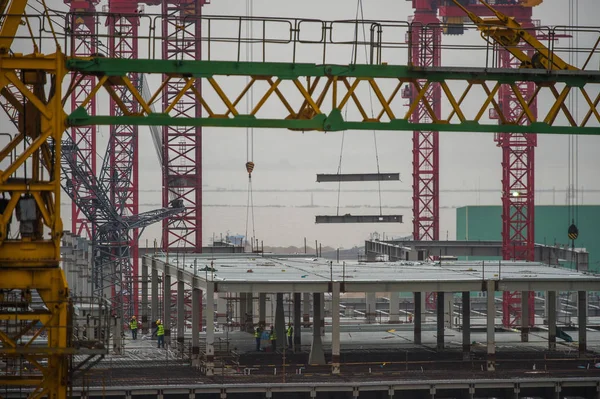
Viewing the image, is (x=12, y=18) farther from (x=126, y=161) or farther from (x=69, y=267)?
(x=126, y=161)

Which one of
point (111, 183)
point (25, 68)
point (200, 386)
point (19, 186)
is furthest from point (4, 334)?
point (111, 183)

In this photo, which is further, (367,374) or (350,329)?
(350,329)

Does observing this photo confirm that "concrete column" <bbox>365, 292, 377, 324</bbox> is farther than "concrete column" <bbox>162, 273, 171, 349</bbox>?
Yes

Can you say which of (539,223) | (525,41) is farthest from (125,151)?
(539,223)

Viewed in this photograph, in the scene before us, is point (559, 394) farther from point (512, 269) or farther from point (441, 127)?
point (441, 127)

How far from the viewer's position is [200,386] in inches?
1729

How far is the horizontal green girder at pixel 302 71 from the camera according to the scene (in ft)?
95.2

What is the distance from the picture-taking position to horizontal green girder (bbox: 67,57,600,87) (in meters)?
29.0

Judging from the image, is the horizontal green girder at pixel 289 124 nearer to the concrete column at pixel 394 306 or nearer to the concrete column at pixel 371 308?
the concrete column at pixel 394 306

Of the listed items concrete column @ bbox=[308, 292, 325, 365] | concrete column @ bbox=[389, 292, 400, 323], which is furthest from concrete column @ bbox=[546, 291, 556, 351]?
concrete column @ bbox=[389, 292, 400, 323]

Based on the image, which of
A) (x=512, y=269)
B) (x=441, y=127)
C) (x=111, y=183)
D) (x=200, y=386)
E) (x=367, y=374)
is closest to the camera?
(x=441, y=127)

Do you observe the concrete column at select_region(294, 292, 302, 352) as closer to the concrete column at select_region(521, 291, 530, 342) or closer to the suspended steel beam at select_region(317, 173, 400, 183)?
the concrete column at select_region(521, 291, 530, 342)

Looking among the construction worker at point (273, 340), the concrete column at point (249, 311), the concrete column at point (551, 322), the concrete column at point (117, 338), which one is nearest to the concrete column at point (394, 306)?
the concrete column at point (249, 311)

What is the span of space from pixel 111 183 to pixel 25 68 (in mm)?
55765
